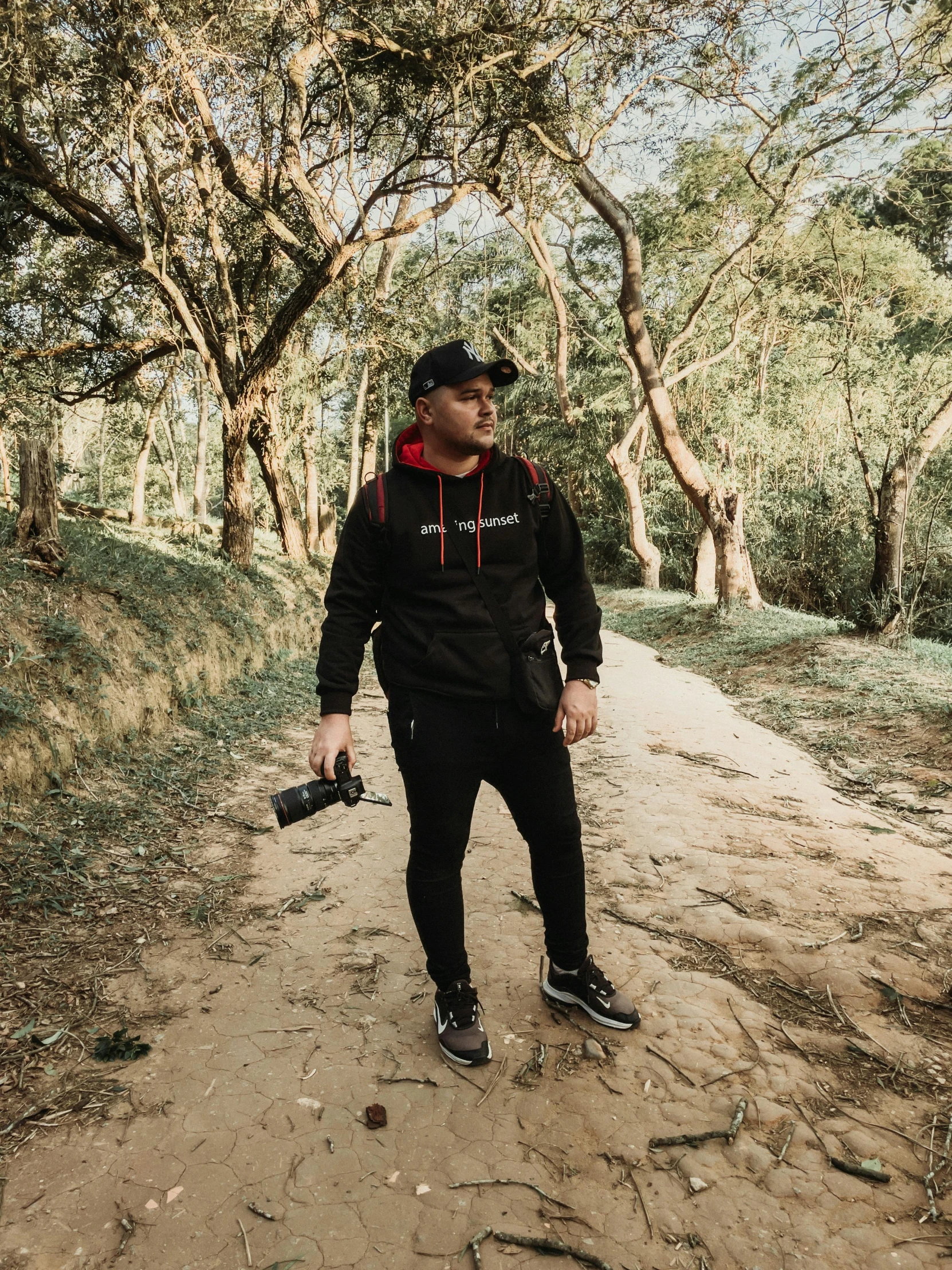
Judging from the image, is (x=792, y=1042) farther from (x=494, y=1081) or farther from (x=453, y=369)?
(x=453, y=369)

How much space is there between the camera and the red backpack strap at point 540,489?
2338 millimetres

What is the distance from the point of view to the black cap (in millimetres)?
2186

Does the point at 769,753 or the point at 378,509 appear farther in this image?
the point at 769,753

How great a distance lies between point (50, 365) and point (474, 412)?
11647mm

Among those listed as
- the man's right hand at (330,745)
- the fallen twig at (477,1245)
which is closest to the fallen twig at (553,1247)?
the fallen twig at (477,1245)

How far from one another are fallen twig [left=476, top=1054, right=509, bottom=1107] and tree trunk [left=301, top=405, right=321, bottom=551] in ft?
48.0

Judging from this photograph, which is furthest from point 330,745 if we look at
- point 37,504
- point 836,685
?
point 836,685

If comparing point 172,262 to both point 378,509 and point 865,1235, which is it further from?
point 865,1235

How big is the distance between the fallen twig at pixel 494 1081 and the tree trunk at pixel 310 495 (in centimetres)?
1463

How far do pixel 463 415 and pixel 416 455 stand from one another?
222 mm

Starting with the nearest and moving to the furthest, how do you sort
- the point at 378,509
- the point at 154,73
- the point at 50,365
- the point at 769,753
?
1. the point at 378,509
2. the point at 769,753
3. the point at 154,73
4. the point at 50,365

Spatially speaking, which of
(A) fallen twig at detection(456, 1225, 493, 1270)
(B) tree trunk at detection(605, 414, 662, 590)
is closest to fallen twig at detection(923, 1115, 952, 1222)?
(A) fallen twig at detection(456, 1225, 493, 1270)

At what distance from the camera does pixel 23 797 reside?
3914mm

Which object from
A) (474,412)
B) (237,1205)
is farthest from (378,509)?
(237,1205)
